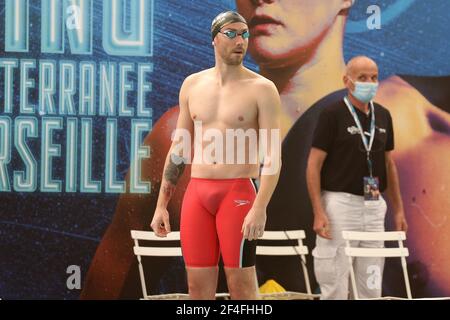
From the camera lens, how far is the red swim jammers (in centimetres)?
518

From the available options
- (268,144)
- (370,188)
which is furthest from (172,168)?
(370,188)

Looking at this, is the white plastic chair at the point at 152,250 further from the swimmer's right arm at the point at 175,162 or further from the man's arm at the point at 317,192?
the swimmer's right arm at the point at 175,162

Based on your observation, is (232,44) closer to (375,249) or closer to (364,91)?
(364,91)

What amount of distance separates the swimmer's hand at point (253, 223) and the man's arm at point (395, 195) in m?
1.65

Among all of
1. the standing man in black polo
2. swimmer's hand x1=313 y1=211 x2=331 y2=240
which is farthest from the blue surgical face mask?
swimmer's hand x1=313 y1=211 x2=331 y2=240

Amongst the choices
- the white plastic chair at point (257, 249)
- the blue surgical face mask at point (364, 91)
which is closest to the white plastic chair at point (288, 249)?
the white plastic chair at point (257, 249)

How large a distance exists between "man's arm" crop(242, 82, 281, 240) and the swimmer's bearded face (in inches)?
9.0

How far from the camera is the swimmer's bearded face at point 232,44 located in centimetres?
533

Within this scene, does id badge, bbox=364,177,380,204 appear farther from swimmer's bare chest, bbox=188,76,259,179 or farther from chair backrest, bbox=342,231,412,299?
swimmer's bare chest, bbox=188,76,259,179

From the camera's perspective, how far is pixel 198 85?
542cm

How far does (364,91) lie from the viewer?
21.1 ft

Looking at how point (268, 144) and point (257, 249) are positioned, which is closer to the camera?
point (268, 144)

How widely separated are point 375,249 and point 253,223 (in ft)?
4.86

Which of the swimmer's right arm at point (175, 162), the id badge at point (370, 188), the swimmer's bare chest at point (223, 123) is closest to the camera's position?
the swimmer's bare chest at point (223, 123)
